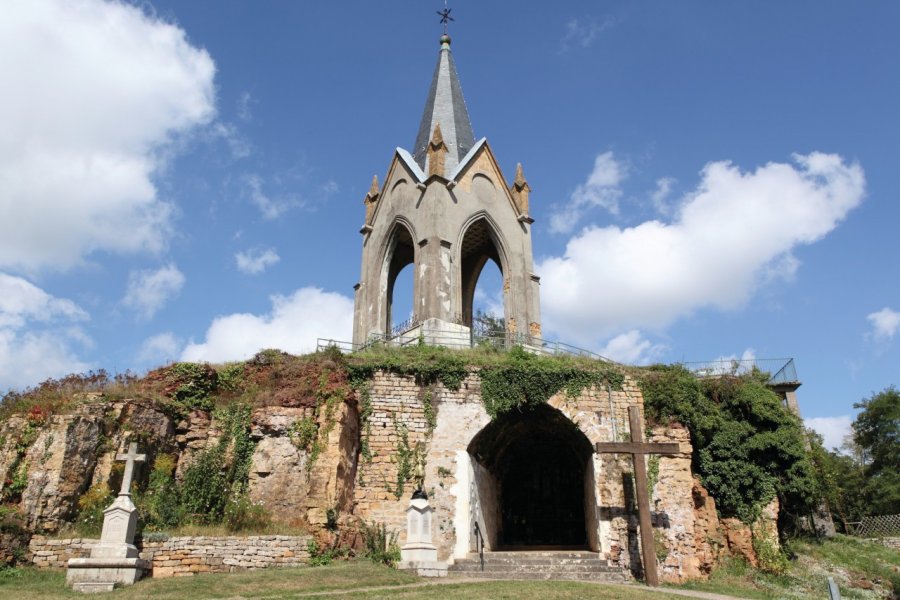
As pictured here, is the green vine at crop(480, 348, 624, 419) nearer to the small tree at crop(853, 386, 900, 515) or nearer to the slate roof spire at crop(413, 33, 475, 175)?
the slate roof spire at crop(413, 33, 475, 175)

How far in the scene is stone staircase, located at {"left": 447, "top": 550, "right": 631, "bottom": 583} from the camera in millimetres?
14344

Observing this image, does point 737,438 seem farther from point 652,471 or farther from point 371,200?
point 371,200

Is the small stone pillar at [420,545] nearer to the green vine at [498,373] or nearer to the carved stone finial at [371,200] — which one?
the green vine at [498,373]

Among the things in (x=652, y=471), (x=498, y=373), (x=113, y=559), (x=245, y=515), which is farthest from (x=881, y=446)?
(x=113, y=559)

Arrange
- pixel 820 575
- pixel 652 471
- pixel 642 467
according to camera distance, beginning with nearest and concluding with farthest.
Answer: pixel 642 467
pixel 652 471
pixel 820 575

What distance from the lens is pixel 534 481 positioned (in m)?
22.4

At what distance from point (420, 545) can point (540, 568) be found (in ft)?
9.44

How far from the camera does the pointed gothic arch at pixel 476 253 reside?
2349 cm

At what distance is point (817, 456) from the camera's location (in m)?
20.5

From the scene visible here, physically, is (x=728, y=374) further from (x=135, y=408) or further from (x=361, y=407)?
(x=135, y=408)

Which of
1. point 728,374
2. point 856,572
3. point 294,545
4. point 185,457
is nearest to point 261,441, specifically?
point 185,457

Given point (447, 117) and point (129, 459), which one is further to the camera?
point (447, 117)

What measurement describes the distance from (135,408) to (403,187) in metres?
12.6

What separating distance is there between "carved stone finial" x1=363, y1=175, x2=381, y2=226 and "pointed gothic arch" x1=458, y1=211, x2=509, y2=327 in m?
3.87
